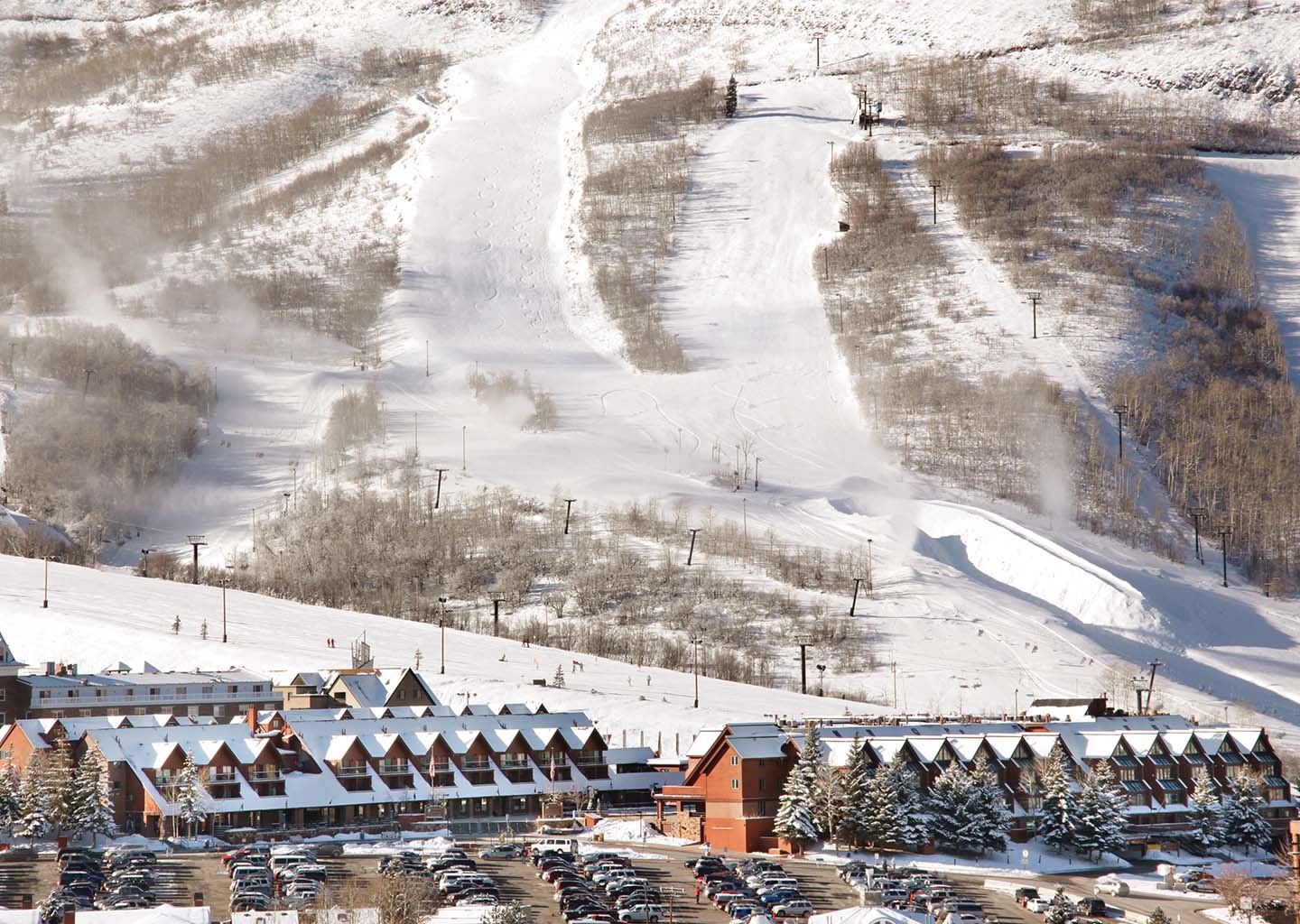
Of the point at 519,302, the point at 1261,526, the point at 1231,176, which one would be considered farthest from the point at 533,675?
the point at 1231,176

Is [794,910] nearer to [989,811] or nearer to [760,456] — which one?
[989,811]

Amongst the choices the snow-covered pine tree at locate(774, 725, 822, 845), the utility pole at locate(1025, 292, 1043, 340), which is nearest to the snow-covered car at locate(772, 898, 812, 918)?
the snow-covered pine tree at locate(774, 725, 822, 845)

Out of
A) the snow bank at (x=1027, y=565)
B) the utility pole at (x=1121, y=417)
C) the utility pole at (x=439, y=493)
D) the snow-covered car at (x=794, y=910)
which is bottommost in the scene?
the snow-covered car at (x=794, y=910)

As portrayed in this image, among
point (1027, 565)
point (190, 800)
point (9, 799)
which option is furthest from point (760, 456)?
point (9, 799)

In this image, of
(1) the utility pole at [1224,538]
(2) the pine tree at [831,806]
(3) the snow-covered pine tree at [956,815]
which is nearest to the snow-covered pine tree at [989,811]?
(3) the snow-covered pine tree at [956,815]

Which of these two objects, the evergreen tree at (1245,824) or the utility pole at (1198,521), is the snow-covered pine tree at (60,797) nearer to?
the evergreen tree at (1245,824)
